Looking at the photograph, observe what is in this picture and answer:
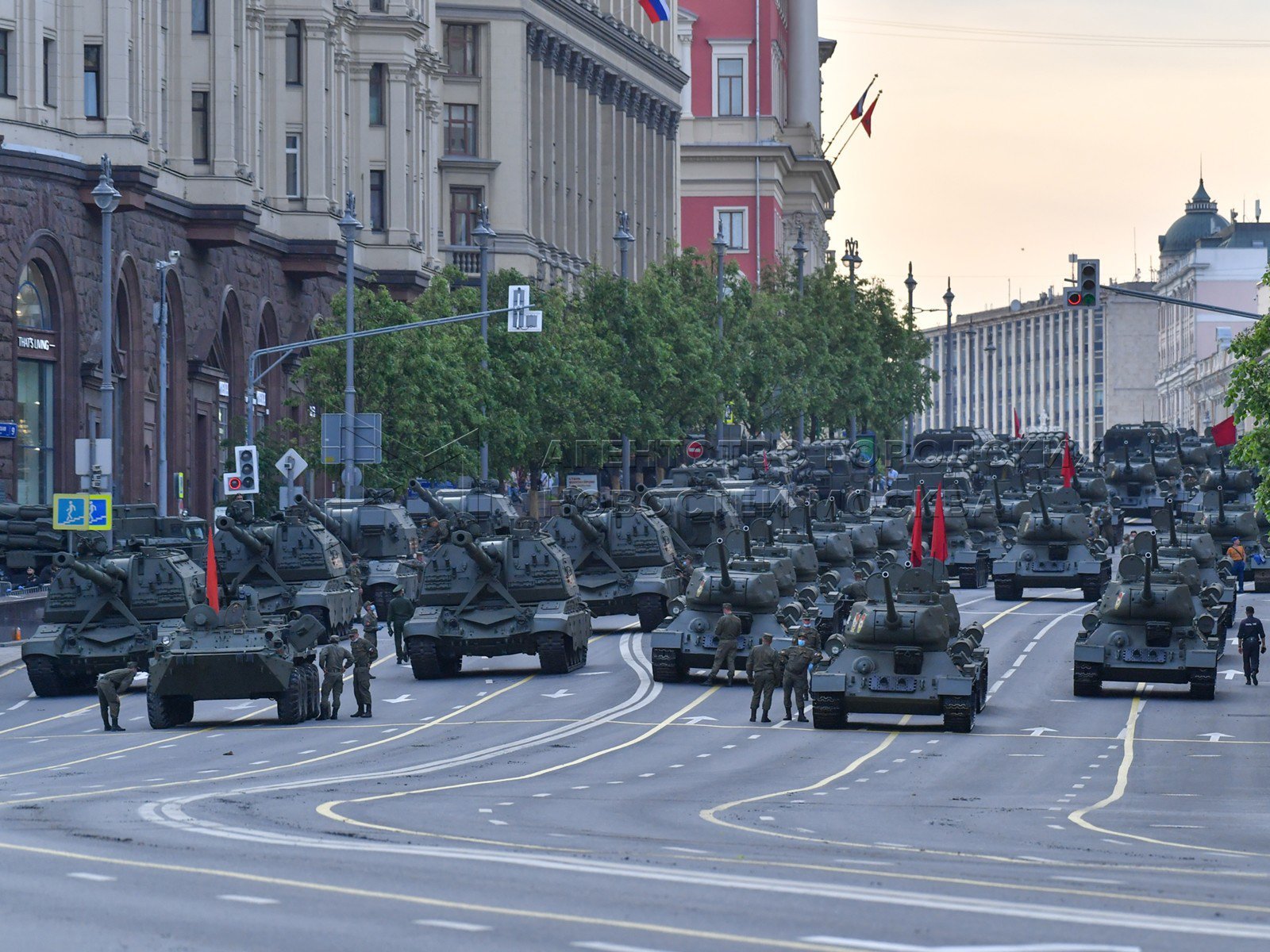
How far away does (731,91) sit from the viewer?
6314 inches

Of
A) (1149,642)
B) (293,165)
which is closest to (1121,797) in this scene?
(1149,642)

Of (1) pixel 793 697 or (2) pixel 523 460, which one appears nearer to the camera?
(1) pixel 793 697

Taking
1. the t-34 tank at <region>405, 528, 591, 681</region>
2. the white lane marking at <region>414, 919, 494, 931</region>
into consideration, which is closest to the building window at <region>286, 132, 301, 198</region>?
the t-34 tank at <region>405, 528, 591, 681</region>

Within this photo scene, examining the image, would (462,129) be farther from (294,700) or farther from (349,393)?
(294,700)

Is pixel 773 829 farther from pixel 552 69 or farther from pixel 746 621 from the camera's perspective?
pixel 552 69

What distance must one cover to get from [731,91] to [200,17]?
3551 inches

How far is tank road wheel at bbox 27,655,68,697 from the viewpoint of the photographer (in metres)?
40.4

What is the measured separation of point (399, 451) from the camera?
6550 centimetres

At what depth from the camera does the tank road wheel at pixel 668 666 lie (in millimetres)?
40750

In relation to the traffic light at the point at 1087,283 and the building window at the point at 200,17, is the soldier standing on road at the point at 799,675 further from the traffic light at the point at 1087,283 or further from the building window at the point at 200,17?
the building window at the point at 200,17

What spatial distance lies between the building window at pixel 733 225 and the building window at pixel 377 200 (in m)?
68.9

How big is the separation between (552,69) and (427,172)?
→ 80.4 feet

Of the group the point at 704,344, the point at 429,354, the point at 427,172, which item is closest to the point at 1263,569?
the point at 429,354

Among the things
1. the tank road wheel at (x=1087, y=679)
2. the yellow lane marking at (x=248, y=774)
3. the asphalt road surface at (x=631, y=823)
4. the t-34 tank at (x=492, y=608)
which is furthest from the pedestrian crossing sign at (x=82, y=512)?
the tank road wheel at (x=1087, y=679)
